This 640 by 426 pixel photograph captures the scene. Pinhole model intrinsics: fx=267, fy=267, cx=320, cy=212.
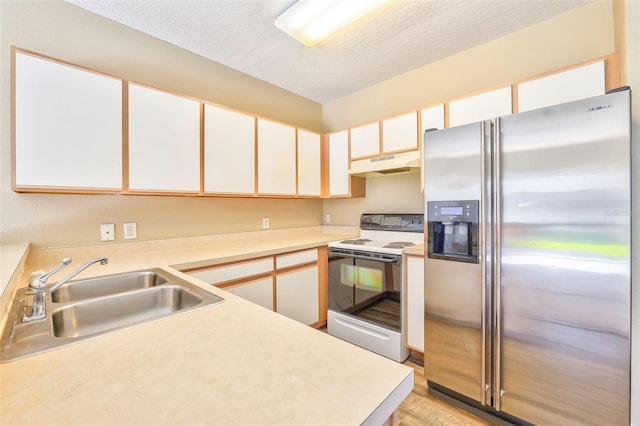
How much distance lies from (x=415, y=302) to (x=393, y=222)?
3.06ft

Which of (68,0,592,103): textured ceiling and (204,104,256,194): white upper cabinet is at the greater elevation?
(68,0,592,103): textured ceiling

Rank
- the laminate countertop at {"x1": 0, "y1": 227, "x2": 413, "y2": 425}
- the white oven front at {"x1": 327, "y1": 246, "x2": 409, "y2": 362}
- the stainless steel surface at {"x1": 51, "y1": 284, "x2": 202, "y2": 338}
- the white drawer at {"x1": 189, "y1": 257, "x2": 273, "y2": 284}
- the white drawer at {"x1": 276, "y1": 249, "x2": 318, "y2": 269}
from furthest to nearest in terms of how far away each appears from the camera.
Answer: the white drawer at {"x1": 276, "y1": 249, "x2": 318, "y2": 269}, the white oven front at {"x1": 327, "y1": 246, "x2": 409, "y2": 362}, the white drawer at {"x1": 189, "y1": 257, "x2": 273, "y2": 284}, the stainless steel surface at {"x1": 51, "y1": 284, "x2": 202, "y2": 338}, the laminate countertop at {"x1": 0, "y1": 227, "x2": 413, "y2": 425}

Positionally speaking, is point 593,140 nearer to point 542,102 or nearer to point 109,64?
point 542,102

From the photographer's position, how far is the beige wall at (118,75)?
1.66m

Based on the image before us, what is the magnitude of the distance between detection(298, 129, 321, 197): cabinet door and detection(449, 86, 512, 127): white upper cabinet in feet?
4.68

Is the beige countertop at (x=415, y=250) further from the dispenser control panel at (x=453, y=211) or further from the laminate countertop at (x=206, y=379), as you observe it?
the laminate countertop at (x=206, y=379)

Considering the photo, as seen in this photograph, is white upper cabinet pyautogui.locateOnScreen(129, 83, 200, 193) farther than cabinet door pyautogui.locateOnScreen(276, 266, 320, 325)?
No

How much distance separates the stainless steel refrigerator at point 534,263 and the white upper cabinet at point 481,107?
1.93 ft

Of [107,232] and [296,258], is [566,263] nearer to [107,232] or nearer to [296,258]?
[296,258]

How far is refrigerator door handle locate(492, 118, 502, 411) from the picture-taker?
4.97 feet

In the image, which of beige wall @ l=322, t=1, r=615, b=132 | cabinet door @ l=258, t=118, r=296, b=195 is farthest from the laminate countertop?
beige wall @ l=322, t=1, r=615, b=132

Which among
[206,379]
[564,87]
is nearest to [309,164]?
[564,87]

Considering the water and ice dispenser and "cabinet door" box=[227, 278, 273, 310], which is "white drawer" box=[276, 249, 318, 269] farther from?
the water and ice dispenser

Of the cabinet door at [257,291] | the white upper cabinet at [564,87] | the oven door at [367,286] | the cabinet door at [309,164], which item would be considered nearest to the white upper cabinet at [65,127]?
the cabinet door at [257,291]
